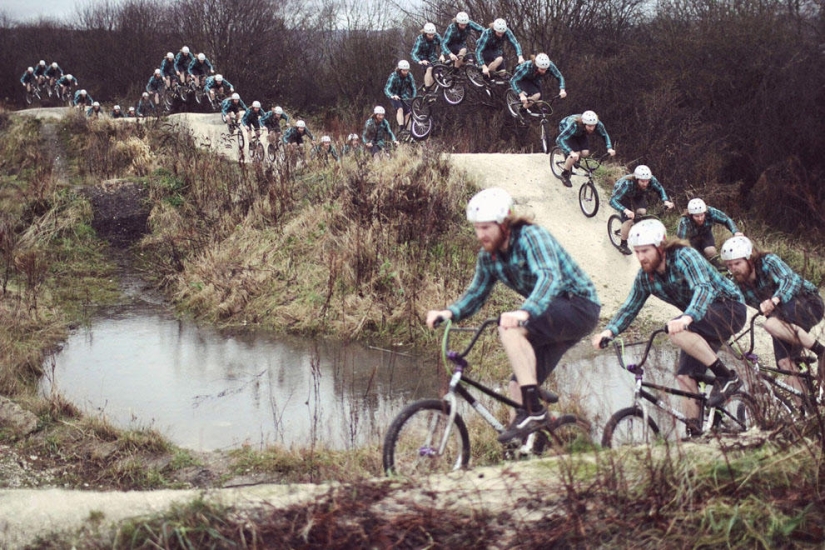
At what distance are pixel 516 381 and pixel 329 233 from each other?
29.2 feet

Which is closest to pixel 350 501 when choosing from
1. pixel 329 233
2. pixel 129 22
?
pixel 329 233

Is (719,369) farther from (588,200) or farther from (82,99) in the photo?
(82,99)

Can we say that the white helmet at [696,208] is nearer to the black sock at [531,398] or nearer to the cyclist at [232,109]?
the black sock at [531,398]

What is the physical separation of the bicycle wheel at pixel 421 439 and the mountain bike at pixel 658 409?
0.98 m

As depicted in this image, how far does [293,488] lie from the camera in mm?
4453

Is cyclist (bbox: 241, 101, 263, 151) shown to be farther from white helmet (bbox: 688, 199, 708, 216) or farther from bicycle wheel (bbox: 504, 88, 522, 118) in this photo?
white helmet (bbox: 688, 199, 708, 216)

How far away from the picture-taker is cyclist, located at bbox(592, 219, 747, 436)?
5711 mm

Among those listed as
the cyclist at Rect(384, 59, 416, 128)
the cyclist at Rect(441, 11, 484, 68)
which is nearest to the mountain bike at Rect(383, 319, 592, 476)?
the cyclist at Rect(441, 11, 484, 68)

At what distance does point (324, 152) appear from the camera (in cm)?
1823

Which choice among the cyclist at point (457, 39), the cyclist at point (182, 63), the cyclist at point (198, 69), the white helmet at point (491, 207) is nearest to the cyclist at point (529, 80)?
the cyclist at point (457, 39)

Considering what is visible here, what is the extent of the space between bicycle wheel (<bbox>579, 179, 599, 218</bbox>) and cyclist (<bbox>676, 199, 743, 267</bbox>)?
137 inches

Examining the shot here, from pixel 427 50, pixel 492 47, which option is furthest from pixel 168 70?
pixel 492 47

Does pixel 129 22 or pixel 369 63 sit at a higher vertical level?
pixel 129 22

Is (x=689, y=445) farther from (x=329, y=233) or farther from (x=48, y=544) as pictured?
(x=329, y=233)
